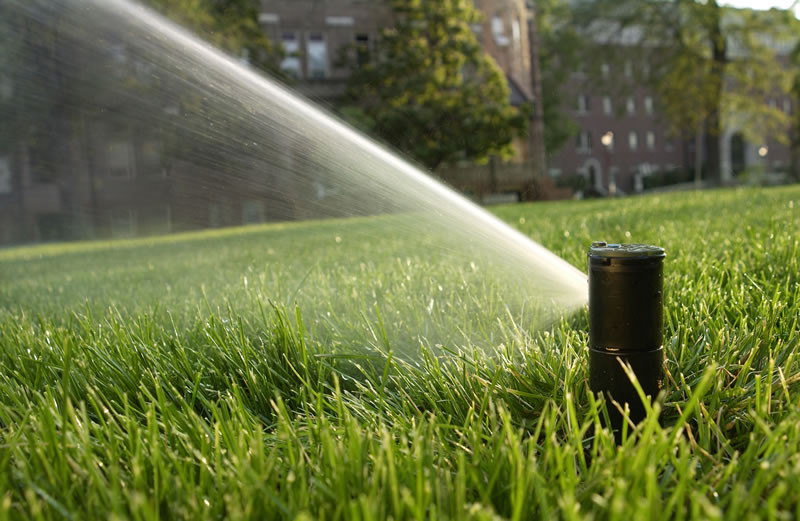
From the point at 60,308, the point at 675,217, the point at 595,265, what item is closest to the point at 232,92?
the point at 60,308

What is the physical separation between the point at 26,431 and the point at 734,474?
1163mm

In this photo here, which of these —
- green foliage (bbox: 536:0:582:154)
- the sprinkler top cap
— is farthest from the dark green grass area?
green foliage (bbox: 536:0:582:154)

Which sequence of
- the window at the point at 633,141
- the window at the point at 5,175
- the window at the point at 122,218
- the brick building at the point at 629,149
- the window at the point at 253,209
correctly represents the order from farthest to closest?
the window at the point at 633,141
the brick building at the point at 629,149
the window at the point at 5,175
the window at the point at 122,218
the window at the point at 253,209

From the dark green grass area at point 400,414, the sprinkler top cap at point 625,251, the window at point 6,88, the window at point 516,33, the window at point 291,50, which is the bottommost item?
the dark green grass area at point 400,414

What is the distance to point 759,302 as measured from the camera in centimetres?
179

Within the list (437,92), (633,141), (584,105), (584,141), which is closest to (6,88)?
(437,92)

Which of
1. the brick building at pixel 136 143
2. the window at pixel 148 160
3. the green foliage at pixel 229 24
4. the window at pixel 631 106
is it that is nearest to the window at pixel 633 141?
the window at pixel 631 106

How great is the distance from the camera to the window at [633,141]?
49.1 meters

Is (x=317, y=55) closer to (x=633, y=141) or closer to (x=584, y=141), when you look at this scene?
(x=584, y=141)

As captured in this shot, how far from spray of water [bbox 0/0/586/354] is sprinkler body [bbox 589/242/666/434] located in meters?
0.55

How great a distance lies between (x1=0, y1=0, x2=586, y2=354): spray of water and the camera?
214cm

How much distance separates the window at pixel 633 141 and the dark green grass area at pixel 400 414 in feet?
165

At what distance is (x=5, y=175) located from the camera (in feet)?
75.7

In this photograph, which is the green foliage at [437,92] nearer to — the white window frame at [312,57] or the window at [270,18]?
the white window frame at [312,57]
